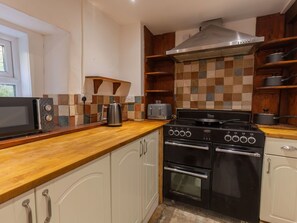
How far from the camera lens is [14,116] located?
1.00 m

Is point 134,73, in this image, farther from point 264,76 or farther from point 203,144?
point 264,76

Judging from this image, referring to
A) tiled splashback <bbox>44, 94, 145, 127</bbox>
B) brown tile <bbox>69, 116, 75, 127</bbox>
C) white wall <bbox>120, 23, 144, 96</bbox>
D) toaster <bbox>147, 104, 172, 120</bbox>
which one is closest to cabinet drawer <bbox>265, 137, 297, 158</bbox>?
toaster <bbox>147, 104, 172, 120</bbox>

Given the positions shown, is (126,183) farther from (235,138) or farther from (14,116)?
(235,138)

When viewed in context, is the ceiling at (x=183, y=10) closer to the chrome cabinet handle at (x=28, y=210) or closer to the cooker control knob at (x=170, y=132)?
the cooker control knob at (x=170, y=132)

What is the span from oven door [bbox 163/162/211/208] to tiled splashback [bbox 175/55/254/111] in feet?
2.88

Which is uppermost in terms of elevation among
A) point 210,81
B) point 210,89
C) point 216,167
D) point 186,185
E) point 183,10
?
point 183,10

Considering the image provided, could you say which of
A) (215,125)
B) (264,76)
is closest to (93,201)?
(215,125)

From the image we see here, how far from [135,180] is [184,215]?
2.51 ft

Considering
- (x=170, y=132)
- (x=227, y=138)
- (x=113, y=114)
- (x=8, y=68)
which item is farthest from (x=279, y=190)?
(x=8, y=68)

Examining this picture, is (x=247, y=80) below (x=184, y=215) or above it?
above

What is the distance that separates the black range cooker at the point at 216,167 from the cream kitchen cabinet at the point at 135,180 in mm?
210

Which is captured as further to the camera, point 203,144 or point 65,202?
point 203,144

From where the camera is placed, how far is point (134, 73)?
84.1 inches

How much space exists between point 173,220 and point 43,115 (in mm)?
1436
